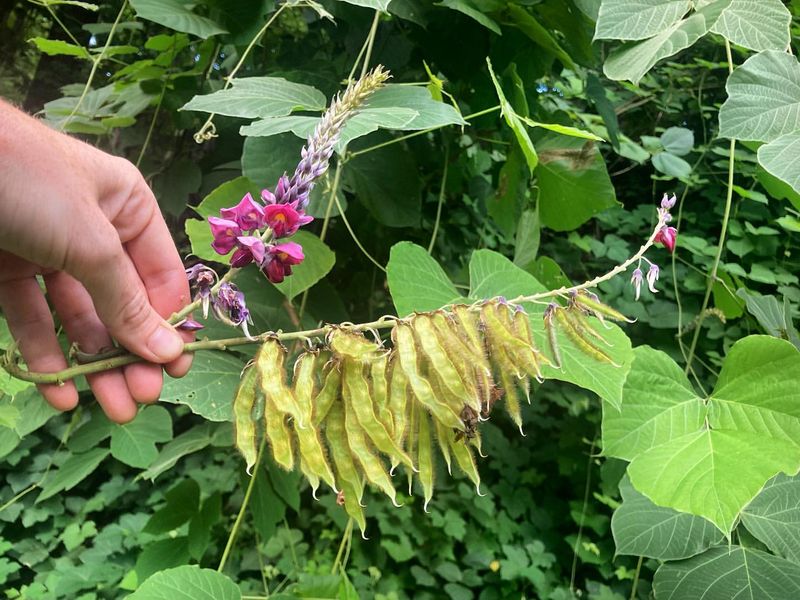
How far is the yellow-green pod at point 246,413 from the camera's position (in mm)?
603

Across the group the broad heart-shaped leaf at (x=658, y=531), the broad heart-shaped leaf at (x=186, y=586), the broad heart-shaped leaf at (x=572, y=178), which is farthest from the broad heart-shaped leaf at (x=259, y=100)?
the broad heart-shaped leaf at (x=658, y=531)

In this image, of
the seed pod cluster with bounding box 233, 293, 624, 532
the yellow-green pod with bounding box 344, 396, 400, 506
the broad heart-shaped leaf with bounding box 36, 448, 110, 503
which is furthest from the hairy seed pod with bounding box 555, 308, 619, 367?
the broad heart-shaped leaf with bounding box 36, 448, 110, 503

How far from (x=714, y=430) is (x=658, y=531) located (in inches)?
11.8

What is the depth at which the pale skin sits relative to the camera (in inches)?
24.5

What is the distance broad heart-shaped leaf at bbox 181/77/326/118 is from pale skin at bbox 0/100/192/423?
0.21 metres

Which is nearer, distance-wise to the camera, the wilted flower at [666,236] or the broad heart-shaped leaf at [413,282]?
the wilted flower at [666,236]

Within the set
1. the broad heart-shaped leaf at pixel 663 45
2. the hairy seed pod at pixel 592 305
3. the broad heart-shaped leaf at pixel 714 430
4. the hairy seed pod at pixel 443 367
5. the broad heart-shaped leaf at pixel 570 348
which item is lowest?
the broad heart-shaped leaf at pixel 714 430

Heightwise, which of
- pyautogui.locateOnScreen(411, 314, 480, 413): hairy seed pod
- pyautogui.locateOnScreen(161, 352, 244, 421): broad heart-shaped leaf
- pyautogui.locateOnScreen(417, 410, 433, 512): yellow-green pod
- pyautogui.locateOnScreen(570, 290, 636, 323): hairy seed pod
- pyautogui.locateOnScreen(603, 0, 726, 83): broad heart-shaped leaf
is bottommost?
pyautogui.locateOnScreen(161, 352, 244, 421): broad heart-shaped leaf

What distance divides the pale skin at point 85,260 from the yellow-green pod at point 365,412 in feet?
0.71

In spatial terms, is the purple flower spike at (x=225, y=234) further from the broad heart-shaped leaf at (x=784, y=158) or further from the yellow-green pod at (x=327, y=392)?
the broad heart-shaped leaf at (x=784, y=158)

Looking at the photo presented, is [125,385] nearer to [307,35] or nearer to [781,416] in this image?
[781,416]

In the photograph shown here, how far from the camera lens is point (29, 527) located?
279 centimetres

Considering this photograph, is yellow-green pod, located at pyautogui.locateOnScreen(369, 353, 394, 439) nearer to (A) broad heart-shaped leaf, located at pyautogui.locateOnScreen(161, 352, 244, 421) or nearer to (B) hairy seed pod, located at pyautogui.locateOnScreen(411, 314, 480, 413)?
(B) hairy seed pod, located at pyautogui.locateOnScreen(411, 314, 480, 413)

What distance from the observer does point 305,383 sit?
22.5 inches
